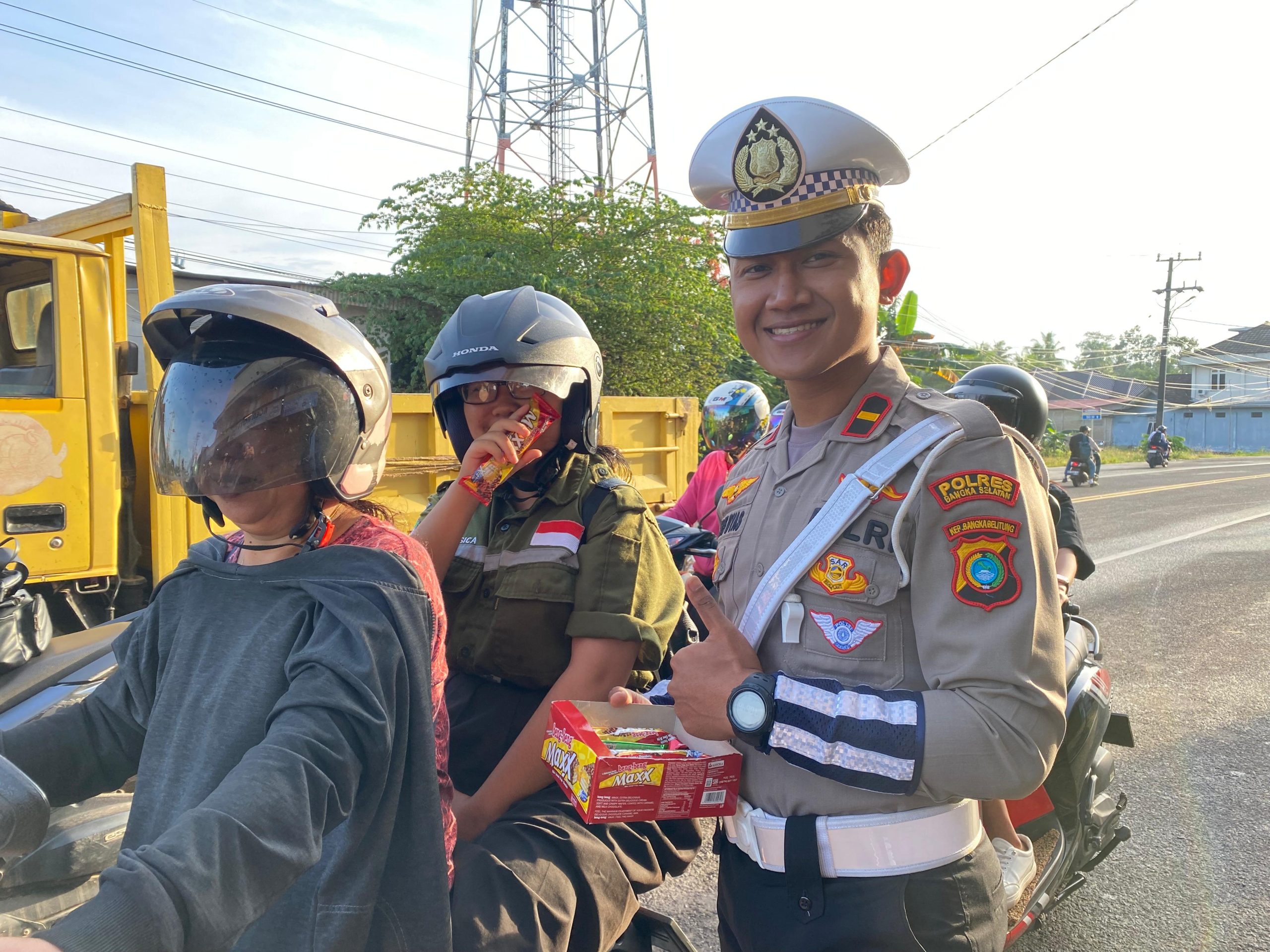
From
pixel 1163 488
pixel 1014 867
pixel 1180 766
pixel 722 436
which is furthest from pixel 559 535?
pixel 1163 488

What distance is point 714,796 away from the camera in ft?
5.13

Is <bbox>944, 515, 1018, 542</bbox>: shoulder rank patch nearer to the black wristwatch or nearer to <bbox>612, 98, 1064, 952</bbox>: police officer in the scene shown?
<bbox>612, 98, 1064, 952</bbox>: police officer

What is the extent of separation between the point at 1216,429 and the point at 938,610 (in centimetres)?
6865

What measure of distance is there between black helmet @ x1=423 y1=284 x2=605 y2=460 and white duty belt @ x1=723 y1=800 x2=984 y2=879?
1.17 meters

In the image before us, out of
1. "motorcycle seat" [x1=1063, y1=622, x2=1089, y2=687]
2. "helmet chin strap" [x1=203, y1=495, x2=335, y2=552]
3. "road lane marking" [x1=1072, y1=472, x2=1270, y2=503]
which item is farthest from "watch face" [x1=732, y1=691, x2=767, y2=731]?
"road lane marking" [x1=1072, y1=472, x2=1270, y2=503]

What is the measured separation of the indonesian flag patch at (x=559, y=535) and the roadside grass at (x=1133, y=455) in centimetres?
3166

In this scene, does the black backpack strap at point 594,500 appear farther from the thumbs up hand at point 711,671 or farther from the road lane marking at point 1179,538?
the road lane marking at point 1179,538

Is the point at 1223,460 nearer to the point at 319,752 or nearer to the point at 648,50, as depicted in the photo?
the point at 648,50

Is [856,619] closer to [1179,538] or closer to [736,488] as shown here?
[736,488]

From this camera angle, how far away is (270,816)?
1148mm

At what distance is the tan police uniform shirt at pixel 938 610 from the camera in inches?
50.6

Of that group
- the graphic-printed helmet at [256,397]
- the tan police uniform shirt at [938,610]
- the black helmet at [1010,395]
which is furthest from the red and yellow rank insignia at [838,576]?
the black helmet at [1010,395]

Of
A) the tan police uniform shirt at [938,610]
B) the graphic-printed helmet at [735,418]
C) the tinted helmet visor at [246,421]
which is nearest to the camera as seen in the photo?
the tan police uniform shirt at [938,610]

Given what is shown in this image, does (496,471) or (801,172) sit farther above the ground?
(801,172)
